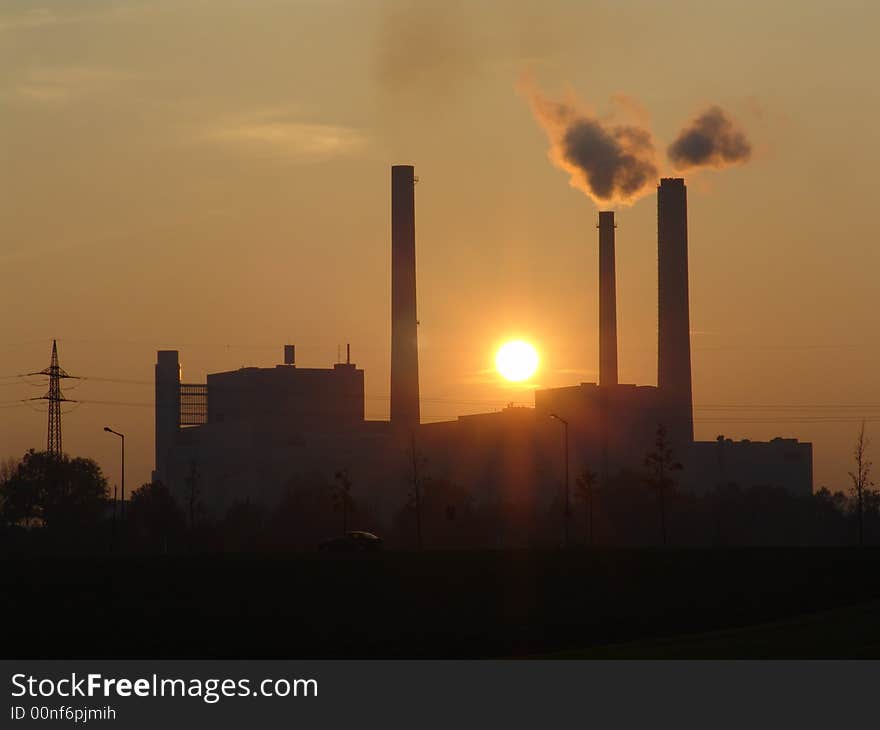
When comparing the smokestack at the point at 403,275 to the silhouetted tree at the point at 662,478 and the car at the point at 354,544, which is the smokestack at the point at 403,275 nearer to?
the silhouetted tree at the point at 662,478

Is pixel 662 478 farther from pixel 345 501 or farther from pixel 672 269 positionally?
pixel 672 269

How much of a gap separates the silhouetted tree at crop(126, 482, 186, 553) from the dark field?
58.1 m

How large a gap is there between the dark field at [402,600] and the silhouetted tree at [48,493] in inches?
3645

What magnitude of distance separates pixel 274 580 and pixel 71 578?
8.74m

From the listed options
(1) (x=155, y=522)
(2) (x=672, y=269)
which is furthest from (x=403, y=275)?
(1) (x=155, y=522)

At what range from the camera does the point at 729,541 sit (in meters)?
133

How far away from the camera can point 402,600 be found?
7188 centimetres

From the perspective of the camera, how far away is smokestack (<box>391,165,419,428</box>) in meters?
162

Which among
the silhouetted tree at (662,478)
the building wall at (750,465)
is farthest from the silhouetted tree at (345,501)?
the building wall at (750,465)

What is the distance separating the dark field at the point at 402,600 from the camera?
6762 cm

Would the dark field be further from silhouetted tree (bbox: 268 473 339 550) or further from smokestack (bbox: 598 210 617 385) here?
smokestack (bbox: 598 210 617 385)

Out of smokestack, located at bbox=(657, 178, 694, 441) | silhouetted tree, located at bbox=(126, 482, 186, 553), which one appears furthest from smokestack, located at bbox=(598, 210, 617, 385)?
silhouetted tree, located at bbox=(126, 482, 186, 553)

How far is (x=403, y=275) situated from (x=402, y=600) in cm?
9220

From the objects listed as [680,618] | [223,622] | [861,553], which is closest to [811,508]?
[861,553]
